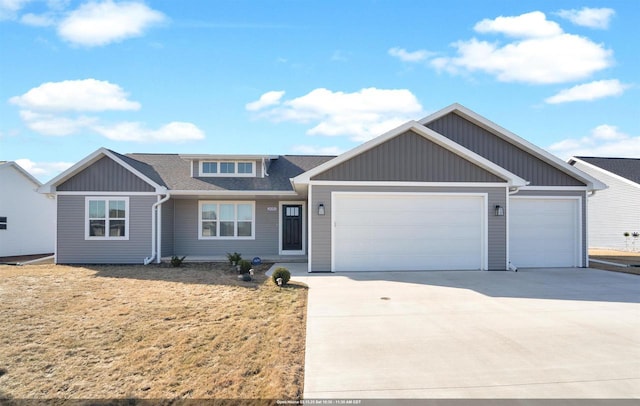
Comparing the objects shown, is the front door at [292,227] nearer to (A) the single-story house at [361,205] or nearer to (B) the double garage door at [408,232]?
(A) the single-story house at [361,205]

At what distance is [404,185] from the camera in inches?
463

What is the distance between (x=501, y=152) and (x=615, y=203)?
12.2 metres

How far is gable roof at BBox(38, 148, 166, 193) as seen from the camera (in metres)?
13.6

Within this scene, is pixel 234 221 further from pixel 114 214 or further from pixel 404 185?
pixel 404 185

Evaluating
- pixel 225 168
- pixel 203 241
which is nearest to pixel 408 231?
pixel 225 168

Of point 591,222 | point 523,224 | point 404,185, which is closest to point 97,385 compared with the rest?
point 404,185

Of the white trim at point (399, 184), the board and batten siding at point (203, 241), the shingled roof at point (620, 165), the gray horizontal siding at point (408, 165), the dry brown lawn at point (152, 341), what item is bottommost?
the dry brown lawn at point (152, 341)

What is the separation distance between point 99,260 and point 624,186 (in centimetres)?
2493

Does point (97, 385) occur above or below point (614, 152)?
below

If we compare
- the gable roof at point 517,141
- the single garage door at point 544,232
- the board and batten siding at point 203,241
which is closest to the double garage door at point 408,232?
the single garage door at point 544,232

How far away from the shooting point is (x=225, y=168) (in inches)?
643

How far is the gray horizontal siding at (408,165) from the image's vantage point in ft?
38.2

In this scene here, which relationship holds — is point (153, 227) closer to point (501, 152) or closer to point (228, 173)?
point (228, 173)

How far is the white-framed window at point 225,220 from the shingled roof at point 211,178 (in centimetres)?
85
